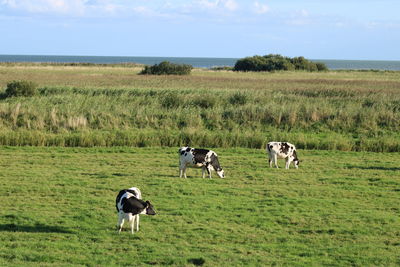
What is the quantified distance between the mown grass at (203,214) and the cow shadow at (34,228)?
24mm

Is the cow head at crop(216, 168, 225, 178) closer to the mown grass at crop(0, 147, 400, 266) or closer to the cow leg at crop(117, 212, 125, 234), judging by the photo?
the mown grass at crop(0, 147, 400, 266)

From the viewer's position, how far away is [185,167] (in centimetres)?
2038

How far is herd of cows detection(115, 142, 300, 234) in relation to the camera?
13297 millimetres

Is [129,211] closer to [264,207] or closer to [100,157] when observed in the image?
[264,207]

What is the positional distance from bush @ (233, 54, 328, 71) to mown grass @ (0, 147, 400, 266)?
8724 cm

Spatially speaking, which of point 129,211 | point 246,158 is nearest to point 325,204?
point 129,211

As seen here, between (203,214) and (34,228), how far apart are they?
446 cm

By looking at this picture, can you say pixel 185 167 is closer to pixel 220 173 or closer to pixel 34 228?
pixel 220 173

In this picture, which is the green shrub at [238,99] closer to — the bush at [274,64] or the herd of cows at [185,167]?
the herd of cows at [185,167]

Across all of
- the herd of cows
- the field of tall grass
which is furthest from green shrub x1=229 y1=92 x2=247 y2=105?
the herd of cows

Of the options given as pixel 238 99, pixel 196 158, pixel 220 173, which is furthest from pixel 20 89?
pixel 196 158

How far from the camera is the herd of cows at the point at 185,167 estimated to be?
1330cm

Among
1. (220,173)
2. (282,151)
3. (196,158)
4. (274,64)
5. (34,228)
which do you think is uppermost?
(274,64)

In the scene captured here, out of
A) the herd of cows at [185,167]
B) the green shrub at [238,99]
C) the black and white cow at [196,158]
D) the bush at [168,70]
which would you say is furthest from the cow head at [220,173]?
the bush at [168,70]
